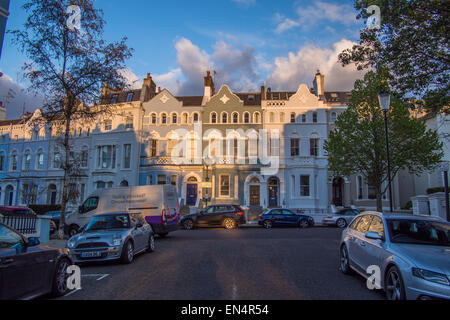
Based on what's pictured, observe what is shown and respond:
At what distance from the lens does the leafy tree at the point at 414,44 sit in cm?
929

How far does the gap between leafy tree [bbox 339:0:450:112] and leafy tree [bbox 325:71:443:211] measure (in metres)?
9.13

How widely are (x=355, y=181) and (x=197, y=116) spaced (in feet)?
56.4

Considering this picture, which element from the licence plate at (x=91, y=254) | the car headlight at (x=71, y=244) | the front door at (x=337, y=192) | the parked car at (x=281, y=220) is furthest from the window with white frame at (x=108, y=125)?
the licence plate at (x=91, y=254)

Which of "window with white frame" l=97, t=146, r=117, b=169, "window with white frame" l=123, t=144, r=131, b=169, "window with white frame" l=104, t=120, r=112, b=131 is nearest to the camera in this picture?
"window with white frame" l=123, t=144, r=131, b=169

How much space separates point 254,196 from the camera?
104 feet

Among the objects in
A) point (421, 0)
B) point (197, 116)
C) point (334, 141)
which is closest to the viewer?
point (421, 0)

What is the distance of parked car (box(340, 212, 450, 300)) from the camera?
4.51 metres

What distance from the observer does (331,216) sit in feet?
76.8

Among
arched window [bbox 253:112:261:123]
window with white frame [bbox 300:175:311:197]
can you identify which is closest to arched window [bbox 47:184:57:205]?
arched window [bbox 253:112:261:123]

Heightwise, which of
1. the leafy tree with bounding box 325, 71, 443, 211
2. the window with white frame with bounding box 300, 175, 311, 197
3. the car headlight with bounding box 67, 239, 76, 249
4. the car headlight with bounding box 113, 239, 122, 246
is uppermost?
the leafy tree with bounding box 325, 71, 443, 211

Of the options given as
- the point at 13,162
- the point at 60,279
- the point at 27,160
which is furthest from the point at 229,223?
the point at 13,162

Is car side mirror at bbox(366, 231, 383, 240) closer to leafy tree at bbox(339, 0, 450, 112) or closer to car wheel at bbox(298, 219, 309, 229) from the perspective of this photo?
leafy tree at bbox(339, 0, 450, 112)
